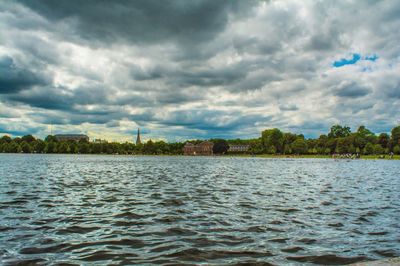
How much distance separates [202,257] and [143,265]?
1859mm

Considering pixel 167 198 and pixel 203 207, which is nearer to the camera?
pixel 203 207

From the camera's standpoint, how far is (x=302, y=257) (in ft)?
33.5

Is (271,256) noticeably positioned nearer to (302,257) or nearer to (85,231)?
(302,257)

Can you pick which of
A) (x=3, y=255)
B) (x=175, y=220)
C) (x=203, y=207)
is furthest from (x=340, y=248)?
(x=3, y=255)

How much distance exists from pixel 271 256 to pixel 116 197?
15492 millimetres

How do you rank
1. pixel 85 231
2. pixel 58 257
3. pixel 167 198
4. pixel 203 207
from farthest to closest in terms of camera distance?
pixel 167 198 → pixel 203 207 → pixel 85 231 → pixel 58 257

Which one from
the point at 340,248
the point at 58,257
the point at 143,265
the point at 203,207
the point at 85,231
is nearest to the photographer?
the point at 143,265

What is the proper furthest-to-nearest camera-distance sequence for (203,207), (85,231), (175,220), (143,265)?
(203,207) → (175,220) → (85,231) → (143,265)

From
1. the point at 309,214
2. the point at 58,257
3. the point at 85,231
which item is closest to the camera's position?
the point at 58,257

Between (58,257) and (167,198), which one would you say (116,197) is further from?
(58,257)

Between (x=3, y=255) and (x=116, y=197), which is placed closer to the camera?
(x=3, y=255)

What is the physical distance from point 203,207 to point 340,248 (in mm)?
9202

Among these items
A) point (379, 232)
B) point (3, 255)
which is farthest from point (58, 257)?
point (379, 232)

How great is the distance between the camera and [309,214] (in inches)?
688
